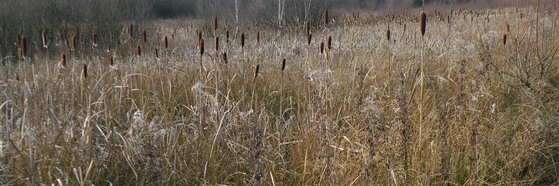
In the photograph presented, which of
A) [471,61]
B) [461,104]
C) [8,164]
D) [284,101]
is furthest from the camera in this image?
[471,61]

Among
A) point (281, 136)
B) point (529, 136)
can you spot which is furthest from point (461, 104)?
point (281, 136)

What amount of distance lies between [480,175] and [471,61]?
208cm

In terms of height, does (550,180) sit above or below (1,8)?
below

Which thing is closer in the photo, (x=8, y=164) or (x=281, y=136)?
(x=8, y=164)

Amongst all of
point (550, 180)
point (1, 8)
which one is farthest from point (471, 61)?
point (1, 8)

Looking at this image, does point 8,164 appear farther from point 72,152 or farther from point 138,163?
point 138,163

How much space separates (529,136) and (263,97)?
1.83 m

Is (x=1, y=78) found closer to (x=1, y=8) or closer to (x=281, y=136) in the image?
(x=281, y=136)

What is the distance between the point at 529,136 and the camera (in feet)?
7.23

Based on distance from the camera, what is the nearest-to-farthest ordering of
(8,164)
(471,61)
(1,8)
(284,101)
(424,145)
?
(8,164) → (424,145) → (284,101) → (471,61) → (1,8)

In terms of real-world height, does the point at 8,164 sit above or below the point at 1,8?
below

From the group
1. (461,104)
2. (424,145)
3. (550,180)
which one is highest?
(461,104)

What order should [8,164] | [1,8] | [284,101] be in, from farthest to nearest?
1. [1,8]
2. [284,101]
3. [8,164]

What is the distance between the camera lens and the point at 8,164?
6.16ft
